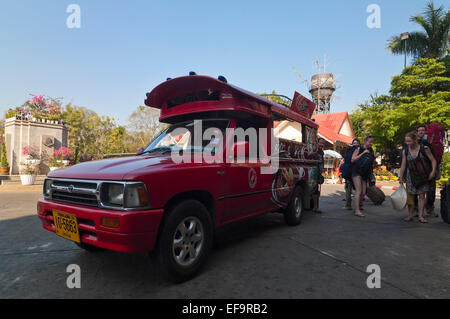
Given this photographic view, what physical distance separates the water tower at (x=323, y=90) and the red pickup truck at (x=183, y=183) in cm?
3715

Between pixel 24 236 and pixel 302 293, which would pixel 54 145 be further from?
pixel 302 293

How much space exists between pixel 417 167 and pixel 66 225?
6.34 meters

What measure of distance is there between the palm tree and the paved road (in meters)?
20.3

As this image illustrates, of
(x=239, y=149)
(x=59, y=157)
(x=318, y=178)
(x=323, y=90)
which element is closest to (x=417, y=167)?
(x=318, y=178)

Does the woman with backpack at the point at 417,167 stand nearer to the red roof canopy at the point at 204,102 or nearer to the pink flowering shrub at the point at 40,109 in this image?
the red roof canopy at the point at 204,102

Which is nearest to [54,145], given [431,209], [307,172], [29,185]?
[29,185]

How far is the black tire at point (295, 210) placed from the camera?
16.5 feet

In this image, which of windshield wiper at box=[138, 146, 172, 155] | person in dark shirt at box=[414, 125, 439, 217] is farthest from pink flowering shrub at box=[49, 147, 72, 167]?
person in dark shirt at box=[414, 125, 439, 217]

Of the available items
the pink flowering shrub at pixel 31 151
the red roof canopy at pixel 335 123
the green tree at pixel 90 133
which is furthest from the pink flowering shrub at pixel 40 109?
the red roof canopy at pixel 335 123

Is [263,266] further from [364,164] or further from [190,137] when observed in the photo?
[364,164]

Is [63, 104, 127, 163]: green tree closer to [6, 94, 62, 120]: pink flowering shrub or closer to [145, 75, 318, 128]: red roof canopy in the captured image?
[6, 94, 62, 120]: pink flowering shrub

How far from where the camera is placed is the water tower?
39.2 meters

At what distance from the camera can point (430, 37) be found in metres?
19.0

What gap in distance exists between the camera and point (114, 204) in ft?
7.61
